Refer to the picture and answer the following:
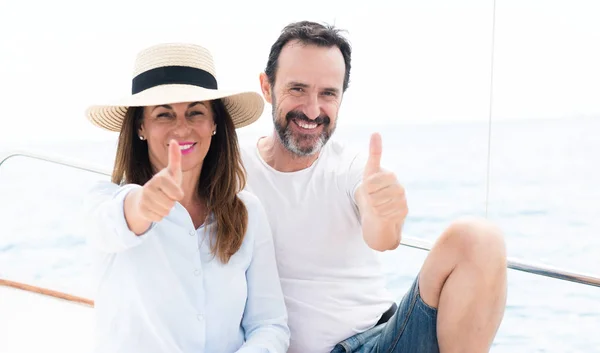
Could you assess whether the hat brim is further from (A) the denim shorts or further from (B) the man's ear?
A: (A) the denim shorts

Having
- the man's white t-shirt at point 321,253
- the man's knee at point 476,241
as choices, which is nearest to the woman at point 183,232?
the man's white t-shirt at point 321,253

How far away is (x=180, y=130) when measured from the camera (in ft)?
4.28

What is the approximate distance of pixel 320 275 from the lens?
5.14ft

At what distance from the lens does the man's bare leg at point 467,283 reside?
1.32 meters

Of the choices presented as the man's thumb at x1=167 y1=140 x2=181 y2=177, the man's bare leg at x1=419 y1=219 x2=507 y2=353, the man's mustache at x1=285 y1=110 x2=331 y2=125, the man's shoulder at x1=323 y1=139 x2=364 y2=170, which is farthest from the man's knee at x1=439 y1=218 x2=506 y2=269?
the man's thumb at x1=167 y1=140 x2=181 y2=177

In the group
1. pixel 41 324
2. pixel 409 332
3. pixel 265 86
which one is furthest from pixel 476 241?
pixel 41 324

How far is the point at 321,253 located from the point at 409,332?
0.28 metres

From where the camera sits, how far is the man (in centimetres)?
133

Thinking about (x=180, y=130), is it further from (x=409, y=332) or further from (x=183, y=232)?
(x=409, y=332)

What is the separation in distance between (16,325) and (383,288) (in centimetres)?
116

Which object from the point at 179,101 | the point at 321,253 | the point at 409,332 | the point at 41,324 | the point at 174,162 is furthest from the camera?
the point at 41,324

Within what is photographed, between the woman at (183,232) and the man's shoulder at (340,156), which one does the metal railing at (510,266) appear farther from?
the woman at (183,232)

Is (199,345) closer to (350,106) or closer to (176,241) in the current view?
(176,241)

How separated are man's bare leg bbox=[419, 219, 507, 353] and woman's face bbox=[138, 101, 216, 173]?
53 cm
